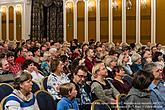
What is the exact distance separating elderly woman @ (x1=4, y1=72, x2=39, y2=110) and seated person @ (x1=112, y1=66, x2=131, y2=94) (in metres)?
2.05

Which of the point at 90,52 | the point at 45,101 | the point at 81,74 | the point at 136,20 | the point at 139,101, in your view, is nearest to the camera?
the point at 139,101

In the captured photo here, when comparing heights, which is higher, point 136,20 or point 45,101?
point 136,20

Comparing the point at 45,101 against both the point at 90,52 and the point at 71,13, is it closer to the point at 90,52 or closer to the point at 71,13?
the point at 90,52

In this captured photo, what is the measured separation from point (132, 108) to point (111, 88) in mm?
1480

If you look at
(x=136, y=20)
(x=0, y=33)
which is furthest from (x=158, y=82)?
(x=0, y=33)

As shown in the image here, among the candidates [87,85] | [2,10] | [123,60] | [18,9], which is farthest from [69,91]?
[2,10]

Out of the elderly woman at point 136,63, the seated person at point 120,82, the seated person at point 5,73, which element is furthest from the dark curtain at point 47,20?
the seated person at point 120,82

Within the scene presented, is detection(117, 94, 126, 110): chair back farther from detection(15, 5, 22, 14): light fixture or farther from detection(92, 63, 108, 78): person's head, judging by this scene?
detection(15, 5, 22, 14): light fixture

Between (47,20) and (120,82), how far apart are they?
1513cm

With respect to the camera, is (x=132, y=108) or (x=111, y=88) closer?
(x=132, y=108)

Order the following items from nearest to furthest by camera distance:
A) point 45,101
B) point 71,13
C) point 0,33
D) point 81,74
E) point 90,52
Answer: point 45,101 → point 81,74 → point 90,52 → point 71,13 → point 0,33

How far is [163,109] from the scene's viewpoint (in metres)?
4.53

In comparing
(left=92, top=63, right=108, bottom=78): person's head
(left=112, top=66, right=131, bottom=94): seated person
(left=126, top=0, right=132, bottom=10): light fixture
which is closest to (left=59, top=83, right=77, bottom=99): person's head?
(left=92, top=63, right=108, bottom=78): person's head

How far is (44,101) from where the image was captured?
4855mm
